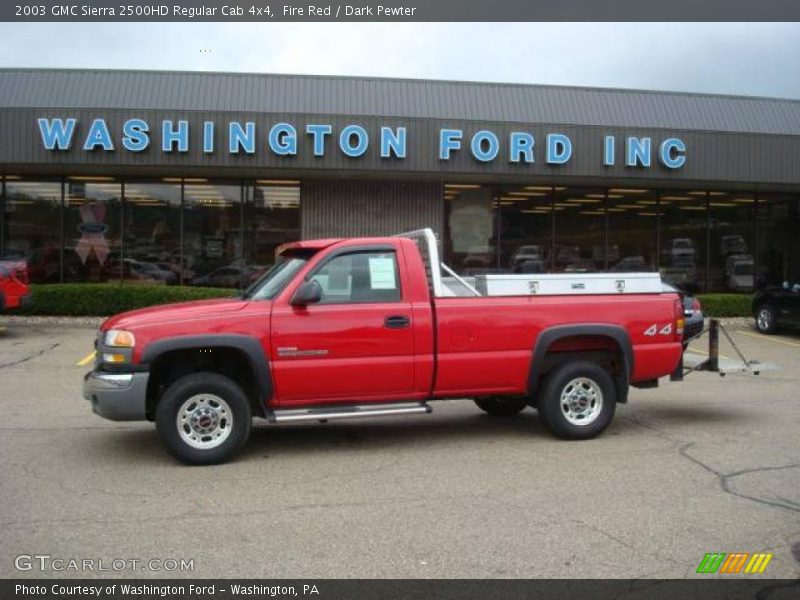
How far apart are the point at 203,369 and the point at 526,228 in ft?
47.7

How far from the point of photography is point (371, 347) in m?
6.70

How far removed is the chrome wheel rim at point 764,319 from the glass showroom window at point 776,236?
472cm

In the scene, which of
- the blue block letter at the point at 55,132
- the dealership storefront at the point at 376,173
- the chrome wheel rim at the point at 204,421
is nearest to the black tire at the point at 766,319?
the dealership storefront at the point at 376,173

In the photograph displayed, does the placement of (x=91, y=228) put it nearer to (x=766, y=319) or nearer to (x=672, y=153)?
(x=672, y=153)

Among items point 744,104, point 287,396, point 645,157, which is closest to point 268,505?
point 287,396

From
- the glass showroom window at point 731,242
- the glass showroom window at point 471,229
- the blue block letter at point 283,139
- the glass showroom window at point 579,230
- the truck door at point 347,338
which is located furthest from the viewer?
the glass showroom window at point 731,242

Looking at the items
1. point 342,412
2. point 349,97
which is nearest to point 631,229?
point 349,97

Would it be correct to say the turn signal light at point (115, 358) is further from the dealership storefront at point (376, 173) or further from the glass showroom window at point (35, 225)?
the glass showroom window at point (35, 225)

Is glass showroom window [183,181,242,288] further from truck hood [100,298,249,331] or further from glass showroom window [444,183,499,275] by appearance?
truck hood [100,298,249,331]

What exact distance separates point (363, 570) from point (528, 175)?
14781 millimetres

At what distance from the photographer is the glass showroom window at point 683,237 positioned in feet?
69.1

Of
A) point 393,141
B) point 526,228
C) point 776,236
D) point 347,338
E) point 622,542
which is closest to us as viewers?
point 622,542

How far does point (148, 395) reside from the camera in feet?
21.9
